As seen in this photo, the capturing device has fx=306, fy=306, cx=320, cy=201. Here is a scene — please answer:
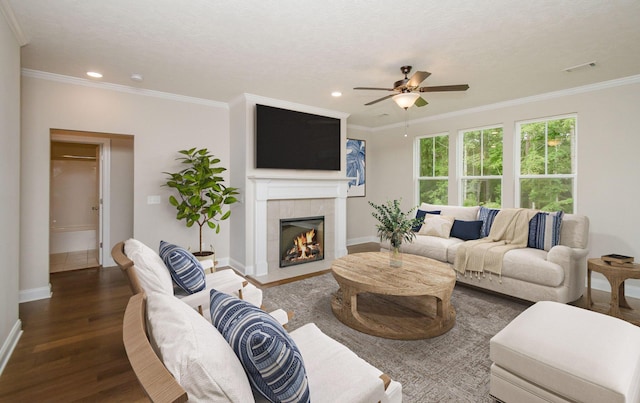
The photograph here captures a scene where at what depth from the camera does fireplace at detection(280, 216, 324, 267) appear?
494cm

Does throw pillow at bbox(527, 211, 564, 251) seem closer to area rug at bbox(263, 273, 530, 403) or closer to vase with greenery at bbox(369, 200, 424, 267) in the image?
area rug at bbox(263, 273, 530, 403)

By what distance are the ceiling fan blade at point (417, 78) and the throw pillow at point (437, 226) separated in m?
2.28

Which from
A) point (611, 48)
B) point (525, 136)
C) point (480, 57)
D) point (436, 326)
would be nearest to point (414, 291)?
point (436, 326)

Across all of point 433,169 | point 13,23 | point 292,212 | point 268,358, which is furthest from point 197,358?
point 433,169

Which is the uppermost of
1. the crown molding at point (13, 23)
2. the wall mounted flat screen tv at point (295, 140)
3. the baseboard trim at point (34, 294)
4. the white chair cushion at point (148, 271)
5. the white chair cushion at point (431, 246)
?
the crown molding at point (13, 23)

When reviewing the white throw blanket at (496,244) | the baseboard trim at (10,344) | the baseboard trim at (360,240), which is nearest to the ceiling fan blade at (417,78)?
the white throw blanket at (496,244)

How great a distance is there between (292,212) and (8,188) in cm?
326

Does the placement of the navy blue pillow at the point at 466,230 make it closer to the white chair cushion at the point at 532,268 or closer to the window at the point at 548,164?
the white chair cushion at the point at 532,268

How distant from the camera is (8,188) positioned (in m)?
2.43

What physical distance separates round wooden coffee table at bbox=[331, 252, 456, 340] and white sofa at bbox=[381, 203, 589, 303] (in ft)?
2.79

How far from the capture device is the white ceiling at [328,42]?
7.51 feet

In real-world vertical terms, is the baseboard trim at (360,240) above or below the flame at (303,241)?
below

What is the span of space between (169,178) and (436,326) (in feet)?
12.9

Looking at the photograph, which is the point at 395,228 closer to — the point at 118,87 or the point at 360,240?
the point at 360,240
